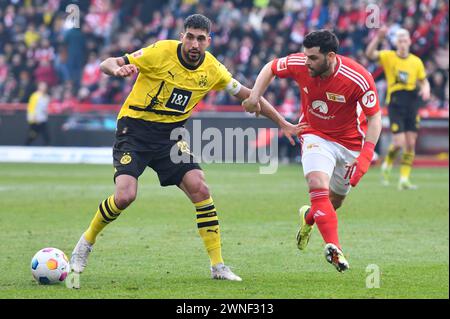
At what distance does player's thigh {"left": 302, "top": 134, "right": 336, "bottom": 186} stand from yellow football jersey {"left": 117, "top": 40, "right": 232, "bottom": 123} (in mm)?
1252

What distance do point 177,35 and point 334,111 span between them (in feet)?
62.1

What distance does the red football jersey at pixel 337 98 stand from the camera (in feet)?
30.2

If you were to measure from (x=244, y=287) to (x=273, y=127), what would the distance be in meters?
16.3

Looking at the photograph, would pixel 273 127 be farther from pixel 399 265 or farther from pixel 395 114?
pixel 399 265

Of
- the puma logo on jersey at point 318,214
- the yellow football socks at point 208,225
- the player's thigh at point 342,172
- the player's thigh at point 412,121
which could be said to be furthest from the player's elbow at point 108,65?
the player's thigh at point 412,121

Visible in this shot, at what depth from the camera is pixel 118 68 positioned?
8312mm

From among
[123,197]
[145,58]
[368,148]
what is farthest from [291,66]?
[123,197]

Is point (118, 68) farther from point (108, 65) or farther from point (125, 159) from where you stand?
point (125, 159)

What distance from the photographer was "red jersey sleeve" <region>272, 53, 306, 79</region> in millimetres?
9359

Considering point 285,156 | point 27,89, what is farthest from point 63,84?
point 285,156

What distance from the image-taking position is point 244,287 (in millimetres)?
8289

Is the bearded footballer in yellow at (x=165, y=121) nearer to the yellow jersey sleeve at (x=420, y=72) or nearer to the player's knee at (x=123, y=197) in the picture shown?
the player's knee at (x=123, y=197)

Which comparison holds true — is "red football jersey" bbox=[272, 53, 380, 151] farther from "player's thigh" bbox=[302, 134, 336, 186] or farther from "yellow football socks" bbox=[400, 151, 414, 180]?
"yellow football socks" bbox=[400, 151, 414, 180]

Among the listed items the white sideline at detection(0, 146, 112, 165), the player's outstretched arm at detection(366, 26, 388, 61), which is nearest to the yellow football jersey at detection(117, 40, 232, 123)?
the player's outstretched arm at detection(366, 26, 388, 61)
